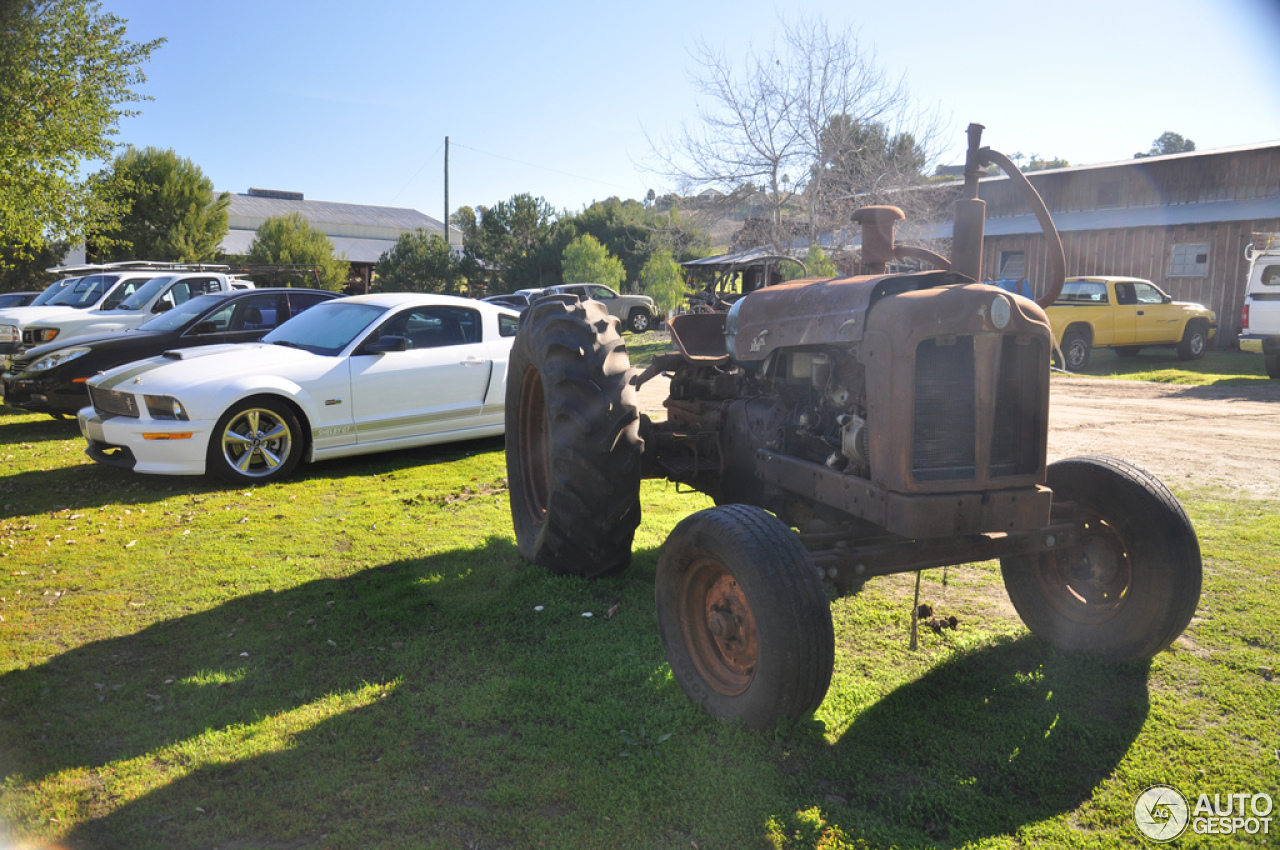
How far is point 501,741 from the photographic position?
3.04m

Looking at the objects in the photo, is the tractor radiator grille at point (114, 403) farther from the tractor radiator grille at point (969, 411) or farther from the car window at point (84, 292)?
the car window at point (84, 292)

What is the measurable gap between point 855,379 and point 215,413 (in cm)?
560

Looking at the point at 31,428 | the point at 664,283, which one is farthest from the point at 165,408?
the point at 664,283

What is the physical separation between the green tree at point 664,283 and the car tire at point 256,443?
19801 mm

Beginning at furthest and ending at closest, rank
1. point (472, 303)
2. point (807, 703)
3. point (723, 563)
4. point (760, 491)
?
1. point (472, 303)
2. point (760, 491)
3. point (723, 563)
4. point (807, 703)

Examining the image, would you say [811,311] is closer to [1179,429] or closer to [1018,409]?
[1018,409]

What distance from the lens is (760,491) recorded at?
451 centimetres

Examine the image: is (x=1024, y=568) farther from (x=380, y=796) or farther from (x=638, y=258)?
(x=638, y=258)

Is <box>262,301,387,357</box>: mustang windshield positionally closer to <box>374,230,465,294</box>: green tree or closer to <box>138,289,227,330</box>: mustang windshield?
<box>138,289,227,330</box>: mustang windshield

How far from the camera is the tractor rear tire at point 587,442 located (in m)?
4.09

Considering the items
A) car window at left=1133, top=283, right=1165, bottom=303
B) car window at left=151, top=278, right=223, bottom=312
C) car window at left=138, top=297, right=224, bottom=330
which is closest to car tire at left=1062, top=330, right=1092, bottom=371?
car window at left=1133, top=283, right=1165, bottom=303

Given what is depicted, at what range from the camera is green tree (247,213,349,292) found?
113ft

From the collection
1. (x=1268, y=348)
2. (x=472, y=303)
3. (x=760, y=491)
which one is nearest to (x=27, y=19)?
(x=472, y=303)

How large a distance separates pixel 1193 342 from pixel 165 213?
3652 centimetres
